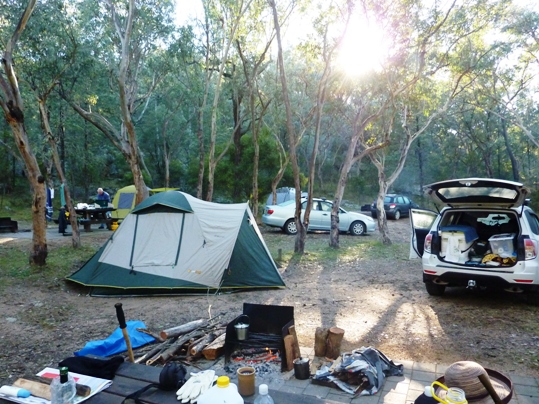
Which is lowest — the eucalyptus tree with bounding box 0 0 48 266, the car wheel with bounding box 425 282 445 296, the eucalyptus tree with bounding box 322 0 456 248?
the car wheel with bounding box 425 282 445 296

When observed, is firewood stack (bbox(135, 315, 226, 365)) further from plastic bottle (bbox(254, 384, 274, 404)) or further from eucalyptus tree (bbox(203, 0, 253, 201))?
eucalyptus tree (bbox(203, 0, 253, 201))

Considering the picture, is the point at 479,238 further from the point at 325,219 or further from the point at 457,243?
the point at 325,219

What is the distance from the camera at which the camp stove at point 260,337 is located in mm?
4406

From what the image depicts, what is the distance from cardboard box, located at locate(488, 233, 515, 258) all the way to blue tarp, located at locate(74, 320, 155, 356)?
496 cm

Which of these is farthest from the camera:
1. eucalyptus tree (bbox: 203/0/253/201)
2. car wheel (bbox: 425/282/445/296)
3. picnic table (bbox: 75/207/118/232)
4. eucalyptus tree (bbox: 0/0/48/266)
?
picnic table (bbox: 75/207/118/232)

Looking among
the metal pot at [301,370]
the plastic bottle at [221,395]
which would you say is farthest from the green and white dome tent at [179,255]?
the plastic bottle at [221,395]

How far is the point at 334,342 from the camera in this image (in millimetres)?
4492

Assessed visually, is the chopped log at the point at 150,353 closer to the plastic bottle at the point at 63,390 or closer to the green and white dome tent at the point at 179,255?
the plastic bottle at the point at 63,390

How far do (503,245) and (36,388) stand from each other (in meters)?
6.10

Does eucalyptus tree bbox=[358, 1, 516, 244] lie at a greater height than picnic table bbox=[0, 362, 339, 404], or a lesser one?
greater

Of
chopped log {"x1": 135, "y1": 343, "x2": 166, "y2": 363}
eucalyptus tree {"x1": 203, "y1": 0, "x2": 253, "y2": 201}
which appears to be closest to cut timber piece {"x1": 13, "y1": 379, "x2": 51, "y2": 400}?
chopped log {"x1": 135, "y1": 343, "x2": 166, "y2": 363}

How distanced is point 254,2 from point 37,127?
555 inches

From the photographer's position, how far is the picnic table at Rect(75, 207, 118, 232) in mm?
15402

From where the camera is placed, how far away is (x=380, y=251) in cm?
1264
